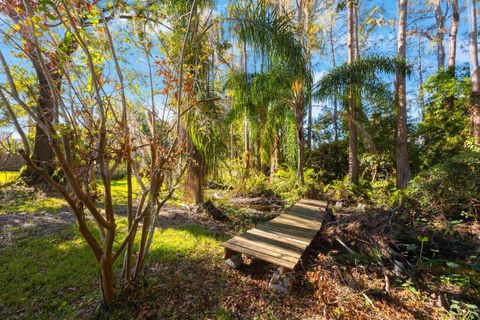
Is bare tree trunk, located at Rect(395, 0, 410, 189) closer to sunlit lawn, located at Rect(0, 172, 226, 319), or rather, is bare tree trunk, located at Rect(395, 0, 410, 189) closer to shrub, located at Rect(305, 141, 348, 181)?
shrub, located at Rect(305, 141, 348, 181)

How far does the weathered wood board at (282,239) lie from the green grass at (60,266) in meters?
0.50

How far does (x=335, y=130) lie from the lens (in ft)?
35.0

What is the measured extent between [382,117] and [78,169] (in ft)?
32.5

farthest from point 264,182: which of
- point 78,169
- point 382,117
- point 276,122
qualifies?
point 78,169

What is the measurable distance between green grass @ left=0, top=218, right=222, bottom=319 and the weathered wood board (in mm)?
497

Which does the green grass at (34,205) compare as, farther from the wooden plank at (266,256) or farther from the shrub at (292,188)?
the shrub at (292,188)

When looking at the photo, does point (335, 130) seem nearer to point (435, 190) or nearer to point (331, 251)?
point (435, 190)

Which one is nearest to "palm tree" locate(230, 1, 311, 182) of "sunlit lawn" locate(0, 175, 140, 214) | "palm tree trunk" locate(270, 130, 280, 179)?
"palm tree trunk" locate(270, 130, 280, 179)

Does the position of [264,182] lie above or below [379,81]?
below

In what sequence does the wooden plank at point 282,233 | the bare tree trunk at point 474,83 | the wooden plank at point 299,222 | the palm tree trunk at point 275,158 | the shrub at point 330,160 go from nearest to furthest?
1. the wooden plank at point 282,233
2. the wooden plank at point 299,222
3. the bare tree trunk at point 474,83
4. the palm tree trunk at point 275,158
5. the shrub at point 330,160

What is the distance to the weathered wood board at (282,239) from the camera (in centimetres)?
245

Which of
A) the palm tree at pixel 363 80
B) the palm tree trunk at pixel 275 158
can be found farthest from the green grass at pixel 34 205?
the palm tree at pixel 363 80

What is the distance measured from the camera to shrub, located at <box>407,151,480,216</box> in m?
3.84

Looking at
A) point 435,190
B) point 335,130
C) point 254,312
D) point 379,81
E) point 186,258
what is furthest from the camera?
point 335,130
